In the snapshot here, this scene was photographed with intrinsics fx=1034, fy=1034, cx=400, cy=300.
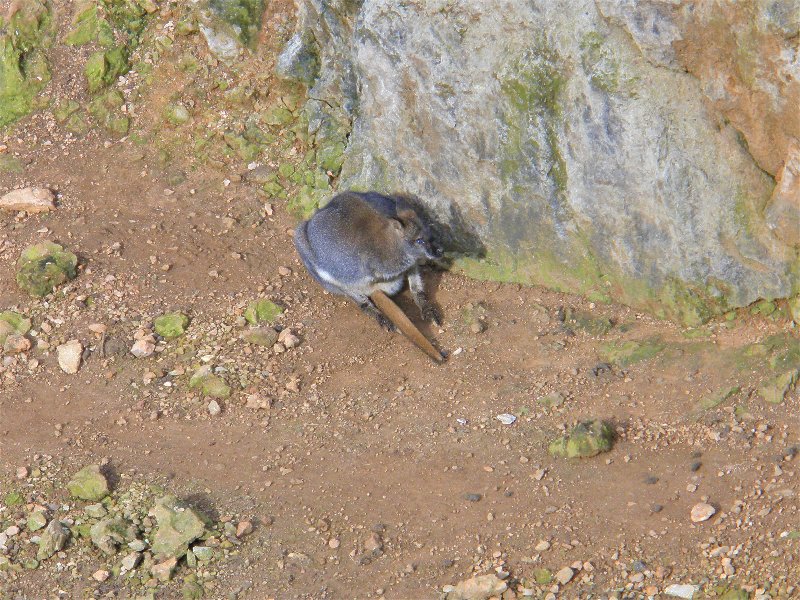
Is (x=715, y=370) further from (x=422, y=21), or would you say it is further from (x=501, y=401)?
(x=422, y=21)

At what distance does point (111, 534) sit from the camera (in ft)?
17.1

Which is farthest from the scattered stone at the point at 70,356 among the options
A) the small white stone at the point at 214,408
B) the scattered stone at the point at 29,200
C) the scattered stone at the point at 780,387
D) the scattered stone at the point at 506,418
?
the scattered stone at the point at 780,387

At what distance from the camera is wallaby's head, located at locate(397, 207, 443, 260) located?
663 cm

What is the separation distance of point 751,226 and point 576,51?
1.36 meters

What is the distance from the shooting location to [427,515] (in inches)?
206

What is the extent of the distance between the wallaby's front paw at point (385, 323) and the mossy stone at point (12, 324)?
2.24 metres

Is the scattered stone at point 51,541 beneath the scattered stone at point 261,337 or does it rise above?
beneath

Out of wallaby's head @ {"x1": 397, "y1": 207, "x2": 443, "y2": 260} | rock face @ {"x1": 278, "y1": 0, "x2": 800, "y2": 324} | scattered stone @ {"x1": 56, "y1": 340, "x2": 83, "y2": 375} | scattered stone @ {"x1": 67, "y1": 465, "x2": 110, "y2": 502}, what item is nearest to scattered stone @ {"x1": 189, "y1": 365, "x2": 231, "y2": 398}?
scattered stone @ {"x1": 56, "y1": 340, "x2": 83, "y2": 375}

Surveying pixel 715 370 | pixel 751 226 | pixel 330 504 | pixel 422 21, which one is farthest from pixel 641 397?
pixel 422 21

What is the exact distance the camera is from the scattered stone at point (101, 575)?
506 centimetres

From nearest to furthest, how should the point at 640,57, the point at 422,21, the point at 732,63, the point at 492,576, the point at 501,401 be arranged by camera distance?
the point at 492,576 < the point at 732,63 < the point at 640,57 < the point at 501,401 < the point at 422,21

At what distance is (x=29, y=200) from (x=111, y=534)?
10.7 feet

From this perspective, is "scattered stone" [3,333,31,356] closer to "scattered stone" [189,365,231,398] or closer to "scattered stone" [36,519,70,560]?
"scattered stone" [189,365,231,398]

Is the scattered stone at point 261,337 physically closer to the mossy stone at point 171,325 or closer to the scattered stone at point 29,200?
the mossy stone at point 171,325
